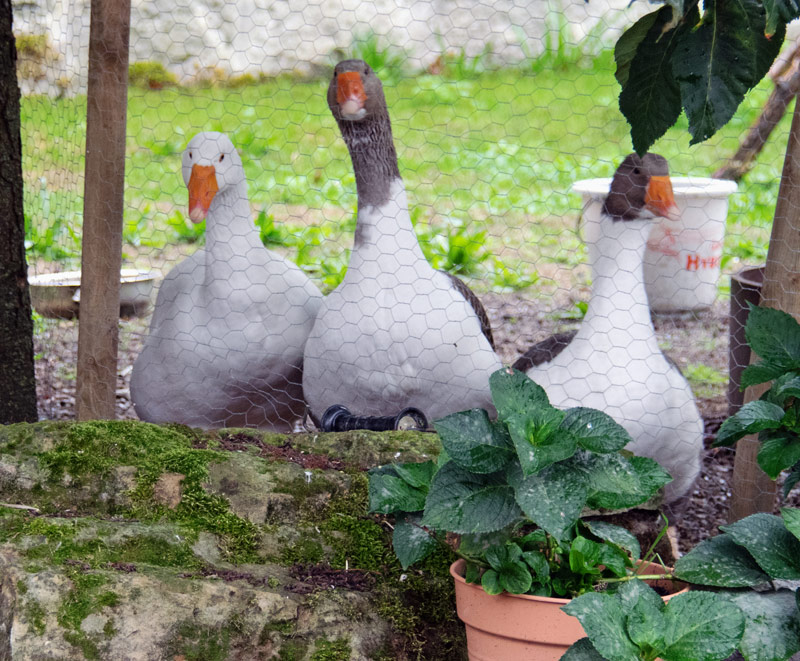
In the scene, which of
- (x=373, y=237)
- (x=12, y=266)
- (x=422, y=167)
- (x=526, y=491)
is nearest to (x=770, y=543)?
(x=526, y=491)

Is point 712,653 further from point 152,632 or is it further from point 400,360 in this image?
point 400,360

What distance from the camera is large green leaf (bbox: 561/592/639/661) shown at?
100 centimetres

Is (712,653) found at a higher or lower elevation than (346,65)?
lower

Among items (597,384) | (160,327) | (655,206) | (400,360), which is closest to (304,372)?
(400,360)

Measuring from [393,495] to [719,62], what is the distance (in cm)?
68

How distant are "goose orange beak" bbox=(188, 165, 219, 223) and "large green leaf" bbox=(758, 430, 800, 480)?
143 centimetres

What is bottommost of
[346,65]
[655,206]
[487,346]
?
[487,346]

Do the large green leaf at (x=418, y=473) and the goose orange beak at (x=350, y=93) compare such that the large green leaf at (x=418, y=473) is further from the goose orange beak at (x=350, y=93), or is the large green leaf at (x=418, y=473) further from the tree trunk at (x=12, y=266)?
the tree trunk at (x=12, y=266)

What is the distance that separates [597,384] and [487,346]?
11.2 inches

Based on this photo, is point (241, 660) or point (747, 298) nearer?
point (241, 660)

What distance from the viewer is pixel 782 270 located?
191 cm

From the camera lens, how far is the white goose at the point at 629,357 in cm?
204

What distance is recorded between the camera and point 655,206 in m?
2.15

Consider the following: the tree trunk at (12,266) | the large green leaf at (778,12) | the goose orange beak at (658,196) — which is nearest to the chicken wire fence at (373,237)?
the goose orange beak at (658,196)
